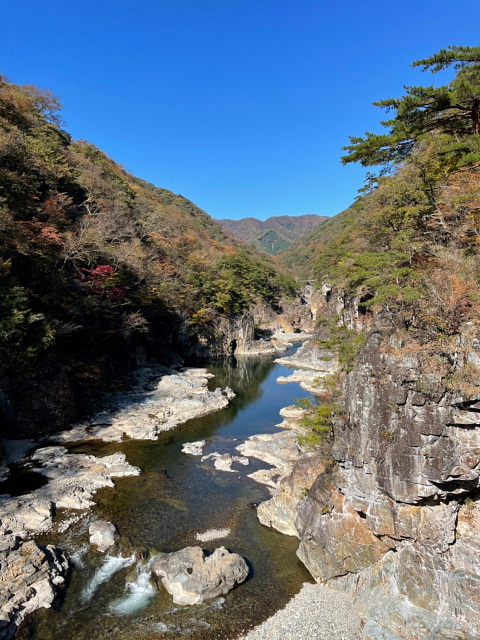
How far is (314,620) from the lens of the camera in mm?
8109

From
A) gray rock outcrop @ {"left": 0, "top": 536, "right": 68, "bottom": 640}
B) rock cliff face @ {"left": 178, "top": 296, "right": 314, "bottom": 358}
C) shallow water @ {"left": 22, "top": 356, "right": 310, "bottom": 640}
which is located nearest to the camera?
gray rock outcrop @ {"left": 0, "top": 536, "right": 68, "bottom": 640}

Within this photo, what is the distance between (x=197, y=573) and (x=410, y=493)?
5.77m

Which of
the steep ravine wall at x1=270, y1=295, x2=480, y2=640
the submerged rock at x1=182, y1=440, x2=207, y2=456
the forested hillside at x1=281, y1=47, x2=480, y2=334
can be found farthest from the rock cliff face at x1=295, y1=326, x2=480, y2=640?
the submerged rock at x1=182, y1=440, x2=207, y2=456

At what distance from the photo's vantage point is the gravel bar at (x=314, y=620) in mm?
7727

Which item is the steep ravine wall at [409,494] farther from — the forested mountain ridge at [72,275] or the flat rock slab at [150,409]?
the forested mountain ridge at [72,275]

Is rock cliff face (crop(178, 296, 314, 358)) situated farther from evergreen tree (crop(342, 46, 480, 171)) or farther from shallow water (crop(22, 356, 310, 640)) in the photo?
evergreen tree (crop(342, 46, 480, 171))

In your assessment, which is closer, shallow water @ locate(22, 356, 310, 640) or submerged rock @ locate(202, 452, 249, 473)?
shallow water @ locate(22, 356, 310, 640)

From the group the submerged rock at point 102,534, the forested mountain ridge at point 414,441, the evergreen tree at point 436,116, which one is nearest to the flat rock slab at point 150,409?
the submerged rock at point 102,534

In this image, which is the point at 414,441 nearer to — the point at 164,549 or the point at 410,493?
the point at 410,493

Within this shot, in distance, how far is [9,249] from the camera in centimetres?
1758

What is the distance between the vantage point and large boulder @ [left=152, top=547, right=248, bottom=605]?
8.80 metres

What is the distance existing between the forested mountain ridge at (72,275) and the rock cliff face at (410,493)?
15.4m

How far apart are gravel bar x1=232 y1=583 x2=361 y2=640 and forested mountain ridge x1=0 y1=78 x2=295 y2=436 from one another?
14955 mm

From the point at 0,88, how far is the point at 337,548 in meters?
40.1
